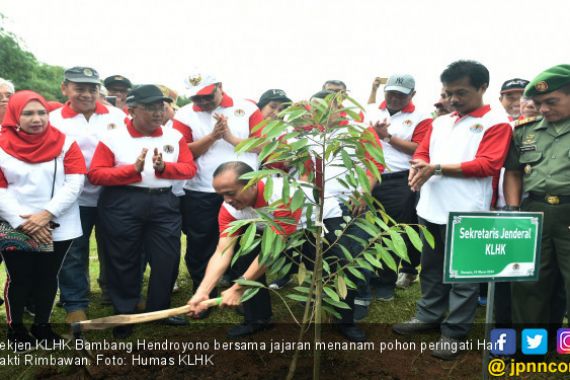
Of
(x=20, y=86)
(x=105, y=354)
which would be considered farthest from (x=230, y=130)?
(x=20, y=86)

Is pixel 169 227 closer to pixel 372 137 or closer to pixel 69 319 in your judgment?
pixel 69 319

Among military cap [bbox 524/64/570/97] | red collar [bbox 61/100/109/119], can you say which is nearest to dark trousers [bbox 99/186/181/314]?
red collar [bbox 61/100/109/119]

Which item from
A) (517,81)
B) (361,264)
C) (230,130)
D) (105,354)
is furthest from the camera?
(517,81)

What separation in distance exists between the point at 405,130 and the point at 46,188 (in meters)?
3.22

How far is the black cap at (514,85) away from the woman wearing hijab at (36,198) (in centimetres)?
418

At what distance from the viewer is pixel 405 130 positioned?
443 cm

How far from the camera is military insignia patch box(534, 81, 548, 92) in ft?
9.28

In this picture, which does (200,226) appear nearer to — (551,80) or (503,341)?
(503,341)

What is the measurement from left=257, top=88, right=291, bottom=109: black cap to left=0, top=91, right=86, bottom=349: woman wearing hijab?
7.62ft

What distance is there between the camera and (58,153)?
11.1ft

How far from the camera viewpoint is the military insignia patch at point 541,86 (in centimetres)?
283

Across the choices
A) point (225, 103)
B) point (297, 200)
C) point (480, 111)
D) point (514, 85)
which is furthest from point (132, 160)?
point (514, 85)

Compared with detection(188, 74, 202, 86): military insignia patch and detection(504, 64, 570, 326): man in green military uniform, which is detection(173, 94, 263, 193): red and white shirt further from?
detection(504, 64, 570, 326): man in green military uniform

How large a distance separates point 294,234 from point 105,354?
1.71 meters
